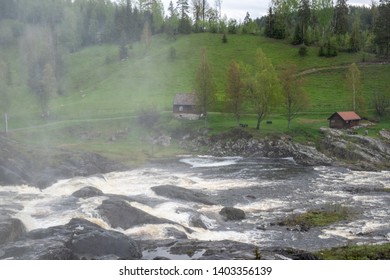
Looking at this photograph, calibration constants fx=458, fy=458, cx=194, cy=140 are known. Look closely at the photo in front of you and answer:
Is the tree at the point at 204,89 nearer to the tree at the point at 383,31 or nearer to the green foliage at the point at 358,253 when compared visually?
the green foliage at the point at 358,253

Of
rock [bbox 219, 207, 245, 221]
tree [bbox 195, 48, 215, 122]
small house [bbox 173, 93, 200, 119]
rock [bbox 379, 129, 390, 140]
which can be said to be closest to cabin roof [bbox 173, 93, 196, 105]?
small house [bbox 173, 93, 200, 119]

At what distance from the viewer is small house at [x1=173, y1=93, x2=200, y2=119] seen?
3465 inches

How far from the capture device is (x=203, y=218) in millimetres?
39031

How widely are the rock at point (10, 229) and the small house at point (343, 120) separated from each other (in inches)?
2334

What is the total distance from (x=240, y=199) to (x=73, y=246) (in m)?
21.4

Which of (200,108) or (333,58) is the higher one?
(333,58)

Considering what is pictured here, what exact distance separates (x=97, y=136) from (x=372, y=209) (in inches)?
2177

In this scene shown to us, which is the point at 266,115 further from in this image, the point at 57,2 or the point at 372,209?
the point at 57,2

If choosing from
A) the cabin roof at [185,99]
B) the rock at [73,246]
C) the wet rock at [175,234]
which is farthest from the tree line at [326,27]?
the rock at [73,246]

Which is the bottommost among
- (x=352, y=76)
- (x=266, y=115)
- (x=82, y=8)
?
(x=266, y=115)

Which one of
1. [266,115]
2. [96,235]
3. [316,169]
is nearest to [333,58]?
[266,115]

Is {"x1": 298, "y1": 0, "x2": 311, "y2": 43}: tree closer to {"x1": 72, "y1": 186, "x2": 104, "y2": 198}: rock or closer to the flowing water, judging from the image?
the flowing water

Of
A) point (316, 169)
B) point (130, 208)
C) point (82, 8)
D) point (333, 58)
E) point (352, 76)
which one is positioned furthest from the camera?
point (82, 8)

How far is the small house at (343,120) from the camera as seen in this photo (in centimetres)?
7819
